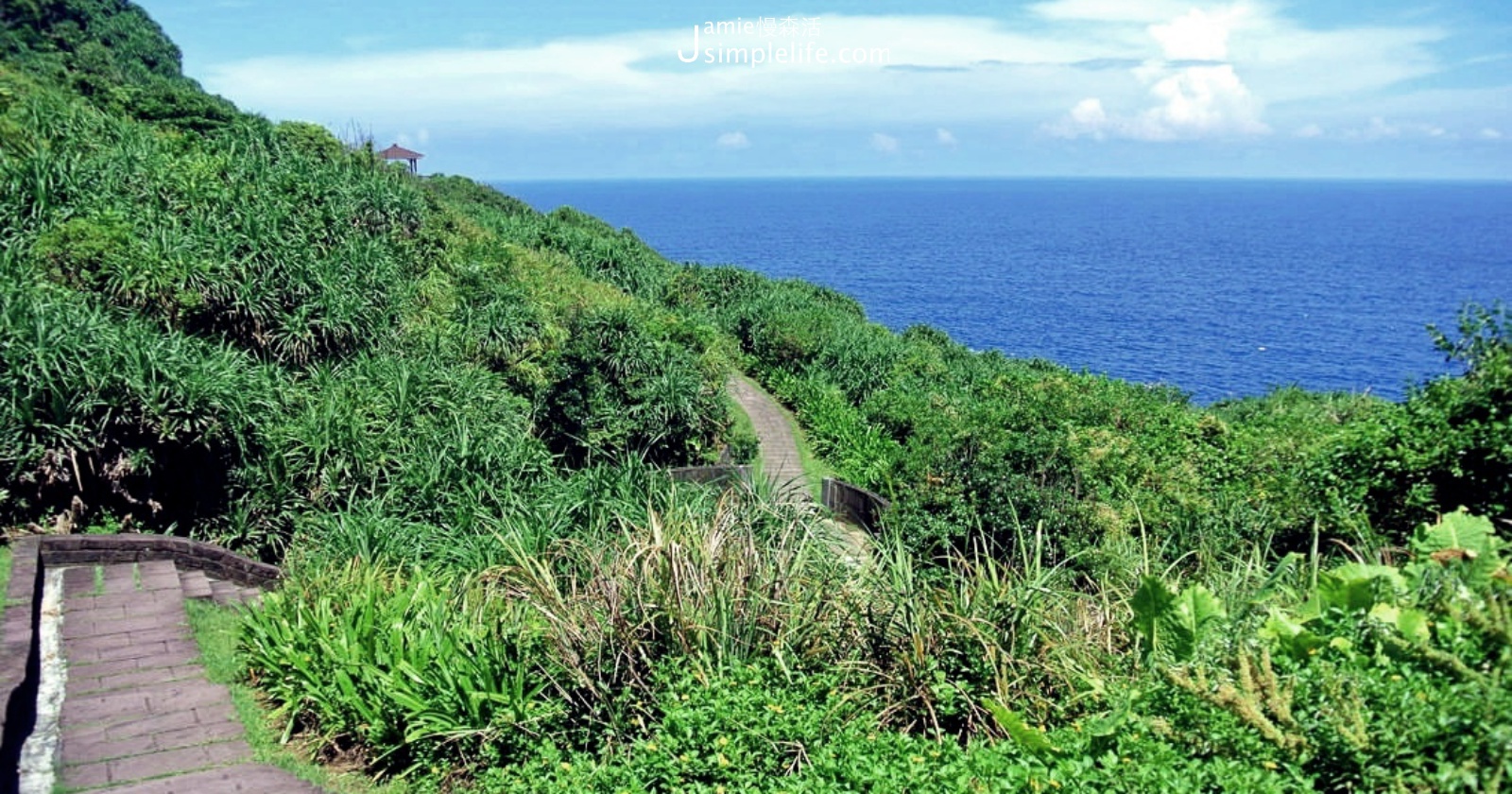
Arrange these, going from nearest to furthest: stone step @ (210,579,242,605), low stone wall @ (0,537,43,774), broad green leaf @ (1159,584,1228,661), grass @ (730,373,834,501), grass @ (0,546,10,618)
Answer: broad green leaf @ (1159,584,1228,661)
low stone wall @ (0,537,43,774)
grass @ (0,546,10,618)
stone step @ (210,579,242,605)
grass @ (730,373,834,501)

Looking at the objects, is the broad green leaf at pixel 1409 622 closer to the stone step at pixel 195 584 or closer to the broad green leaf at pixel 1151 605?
the broad green leaf at pixel 1151 605

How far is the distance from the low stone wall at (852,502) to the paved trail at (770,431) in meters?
0.39

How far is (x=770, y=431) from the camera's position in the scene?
20.1 m

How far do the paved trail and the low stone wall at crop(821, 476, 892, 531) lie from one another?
0.39 m

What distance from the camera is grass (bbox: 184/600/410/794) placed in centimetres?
568

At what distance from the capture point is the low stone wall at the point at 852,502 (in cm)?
1379

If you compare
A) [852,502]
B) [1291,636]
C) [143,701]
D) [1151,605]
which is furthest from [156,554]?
[852,502]

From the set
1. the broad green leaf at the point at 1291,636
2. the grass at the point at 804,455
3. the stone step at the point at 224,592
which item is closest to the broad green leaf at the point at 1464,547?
the broad green leaf at the point at 1291,636

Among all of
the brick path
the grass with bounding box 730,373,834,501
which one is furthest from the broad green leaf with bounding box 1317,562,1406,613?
the grass with bounding box 730,373,834,501

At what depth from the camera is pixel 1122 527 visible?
32.6 feet

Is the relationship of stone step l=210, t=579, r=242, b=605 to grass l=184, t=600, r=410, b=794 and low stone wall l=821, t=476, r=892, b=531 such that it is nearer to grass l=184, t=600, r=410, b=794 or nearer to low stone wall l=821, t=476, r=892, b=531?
grass l=184, t=600, r=410, b=794

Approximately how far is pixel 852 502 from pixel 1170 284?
74.8m

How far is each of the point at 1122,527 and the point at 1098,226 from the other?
502 feet

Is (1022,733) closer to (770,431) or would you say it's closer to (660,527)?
(660,527)
